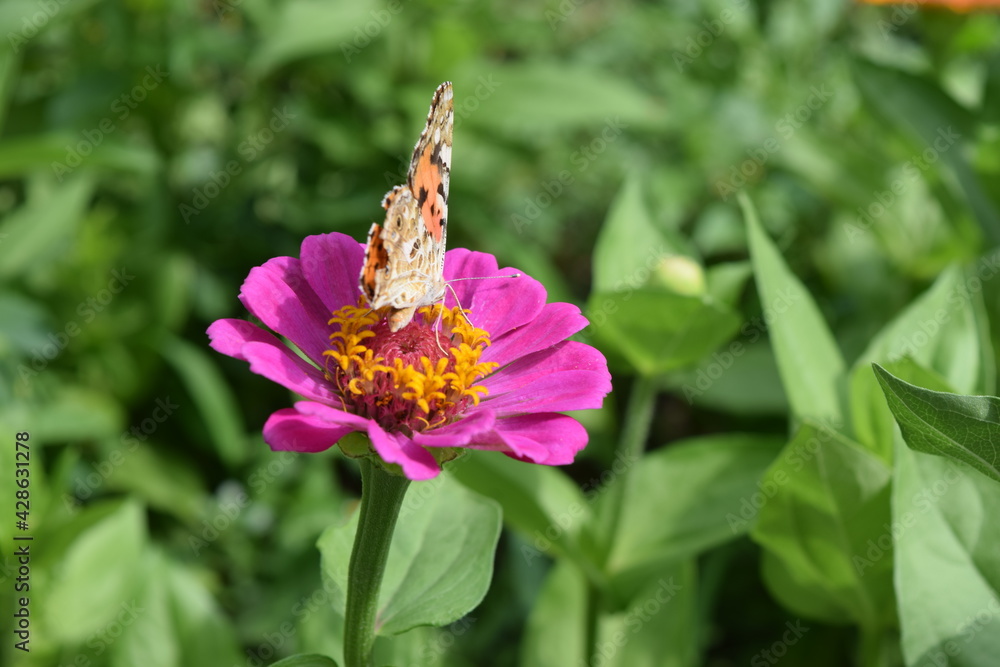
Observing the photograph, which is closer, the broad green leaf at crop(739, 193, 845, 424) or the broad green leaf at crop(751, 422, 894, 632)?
the broad green leaf at crop(751, 422, 894, 632)

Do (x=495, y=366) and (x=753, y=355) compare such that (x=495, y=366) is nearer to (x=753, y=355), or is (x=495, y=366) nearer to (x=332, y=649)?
(x=332, y=649)

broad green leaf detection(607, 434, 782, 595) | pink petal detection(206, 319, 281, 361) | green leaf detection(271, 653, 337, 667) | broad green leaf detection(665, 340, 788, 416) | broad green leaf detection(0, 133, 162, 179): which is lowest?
broad green leaf detection(665, 340, 788, 416)

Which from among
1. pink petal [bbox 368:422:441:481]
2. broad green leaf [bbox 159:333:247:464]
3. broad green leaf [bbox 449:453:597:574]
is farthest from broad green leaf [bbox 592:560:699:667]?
broad green leaf [bbox 159:333:247:464]

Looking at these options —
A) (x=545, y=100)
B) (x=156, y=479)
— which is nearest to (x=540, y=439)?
(x=156, y=479)

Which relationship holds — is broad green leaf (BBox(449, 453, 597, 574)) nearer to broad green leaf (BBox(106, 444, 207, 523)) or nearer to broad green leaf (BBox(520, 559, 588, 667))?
broad green leaf (BBox(520, 559, 588, 667))

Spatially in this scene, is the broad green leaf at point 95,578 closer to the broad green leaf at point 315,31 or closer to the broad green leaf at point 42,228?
the broad green leaf at point 42,228

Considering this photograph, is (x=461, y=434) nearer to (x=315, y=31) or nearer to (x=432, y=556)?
(x=432, y=556)

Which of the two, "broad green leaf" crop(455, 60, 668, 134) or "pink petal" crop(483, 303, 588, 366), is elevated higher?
"pink petal" crop(483, 303, 588, 366)
